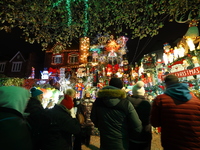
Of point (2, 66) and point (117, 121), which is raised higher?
point (2, 66)

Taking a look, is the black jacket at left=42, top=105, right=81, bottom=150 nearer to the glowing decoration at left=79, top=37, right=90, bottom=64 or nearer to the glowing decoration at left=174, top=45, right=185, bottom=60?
the glowing decoration at left=174, top=45, right=185, bottom=60

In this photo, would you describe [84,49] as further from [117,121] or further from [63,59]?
[117,121]

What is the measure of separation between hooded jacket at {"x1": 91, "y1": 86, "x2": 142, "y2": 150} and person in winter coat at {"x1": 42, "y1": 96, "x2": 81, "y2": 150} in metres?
0.62

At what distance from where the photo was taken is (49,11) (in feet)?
21.4

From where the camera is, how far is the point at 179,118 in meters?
1.91

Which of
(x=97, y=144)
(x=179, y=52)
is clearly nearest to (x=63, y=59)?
(x=179, y=52)

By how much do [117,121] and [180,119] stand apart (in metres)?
1.05

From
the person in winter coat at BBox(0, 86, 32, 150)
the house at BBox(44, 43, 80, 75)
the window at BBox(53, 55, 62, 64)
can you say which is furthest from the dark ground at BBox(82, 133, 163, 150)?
the window at BBox(53, 55, 62, 64)

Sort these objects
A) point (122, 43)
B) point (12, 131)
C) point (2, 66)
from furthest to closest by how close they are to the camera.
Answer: point (2, 66)
point (122, 43)
point (12, 131)

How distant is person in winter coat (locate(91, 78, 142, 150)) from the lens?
220 centimetres

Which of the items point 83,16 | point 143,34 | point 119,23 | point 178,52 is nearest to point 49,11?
point 83,16

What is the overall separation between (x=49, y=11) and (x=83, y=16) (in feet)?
6.58

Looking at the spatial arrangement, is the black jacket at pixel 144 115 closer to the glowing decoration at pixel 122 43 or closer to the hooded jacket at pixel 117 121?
the hooded jacket at pixel 117 121

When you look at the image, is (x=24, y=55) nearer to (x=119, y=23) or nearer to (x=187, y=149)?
(x=119, y=23)
